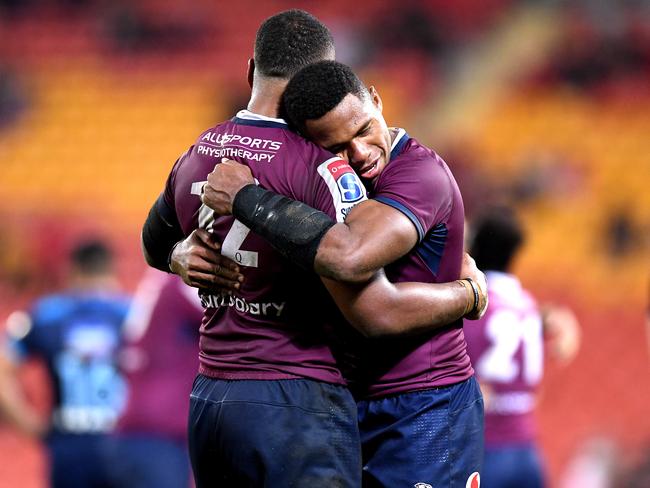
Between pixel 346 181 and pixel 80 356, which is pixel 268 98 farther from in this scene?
pixel 80 356

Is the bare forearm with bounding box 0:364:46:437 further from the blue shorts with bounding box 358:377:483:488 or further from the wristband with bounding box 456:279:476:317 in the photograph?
the wristband with bounding box 456:279:476:317

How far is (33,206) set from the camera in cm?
1155

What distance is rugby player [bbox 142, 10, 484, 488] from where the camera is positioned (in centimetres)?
305

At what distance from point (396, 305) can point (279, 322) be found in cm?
34

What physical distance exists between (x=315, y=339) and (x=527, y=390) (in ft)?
8.70

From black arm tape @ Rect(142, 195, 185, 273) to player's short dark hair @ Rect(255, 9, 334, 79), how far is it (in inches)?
22.5

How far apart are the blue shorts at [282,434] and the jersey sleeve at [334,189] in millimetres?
495

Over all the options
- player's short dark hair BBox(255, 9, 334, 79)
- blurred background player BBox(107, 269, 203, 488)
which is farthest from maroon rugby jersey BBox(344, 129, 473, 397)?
blurred background player BBox(107, 269, 203, 488)

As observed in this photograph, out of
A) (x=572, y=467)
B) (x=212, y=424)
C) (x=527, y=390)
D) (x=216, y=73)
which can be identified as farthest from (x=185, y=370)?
(x=216, y=73)

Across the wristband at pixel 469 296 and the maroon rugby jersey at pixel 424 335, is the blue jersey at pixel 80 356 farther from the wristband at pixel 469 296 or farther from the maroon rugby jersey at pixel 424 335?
the wristband at pixel 469 296

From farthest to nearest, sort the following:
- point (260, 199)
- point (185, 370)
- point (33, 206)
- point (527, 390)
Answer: point (33, 206) < point (185, 370) < point (527, 390) < point (260, 199)

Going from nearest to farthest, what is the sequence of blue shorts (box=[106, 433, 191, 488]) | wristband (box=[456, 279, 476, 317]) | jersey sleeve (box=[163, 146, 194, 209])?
1. wristband (box=[456, 279, 476, 317])
2. jersey sleeve (box=[163, 146, 194, 209])
3. blue shorts (box=[106, 433, 191, 488])

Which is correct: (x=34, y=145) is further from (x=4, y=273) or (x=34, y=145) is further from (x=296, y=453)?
(x=296, y=453)

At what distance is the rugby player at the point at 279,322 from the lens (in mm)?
3055
